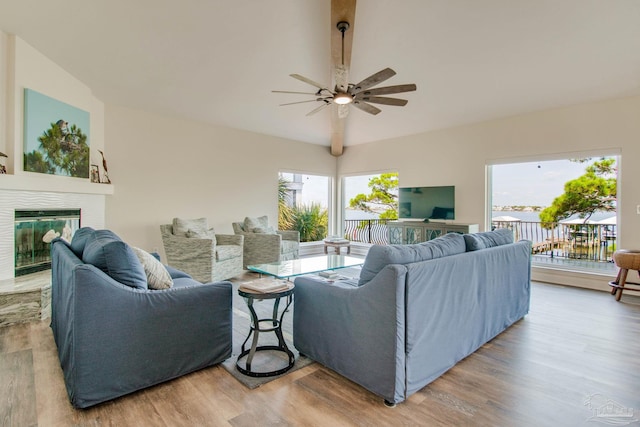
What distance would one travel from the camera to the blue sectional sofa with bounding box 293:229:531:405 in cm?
180

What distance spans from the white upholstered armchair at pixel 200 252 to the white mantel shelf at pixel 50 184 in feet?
3.22

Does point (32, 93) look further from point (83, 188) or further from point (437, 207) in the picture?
point (437, 207)

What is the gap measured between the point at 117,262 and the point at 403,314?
170 cm

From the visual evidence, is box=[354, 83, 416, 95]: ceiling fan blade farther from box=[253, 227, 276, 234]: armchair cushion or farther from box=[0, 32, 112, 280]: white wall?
box=[0, 32, 112, 280]: white wall

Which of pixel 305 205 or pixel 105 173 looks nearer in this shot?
pixel 105 173

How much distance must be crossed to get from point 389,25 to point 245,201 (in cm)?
385

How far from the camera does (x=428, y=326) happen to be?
6.38 ft

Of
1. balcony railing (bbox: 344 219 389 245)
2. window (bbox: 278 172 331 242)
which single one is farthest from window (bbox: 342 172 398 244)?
window (bbox: 278 172 331 242)

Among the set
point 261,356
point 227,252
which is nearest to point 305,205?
point 227,252

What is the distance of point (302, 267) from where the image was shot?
3.37 metres

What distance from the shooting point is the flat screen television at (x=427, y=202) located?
5.76 metres

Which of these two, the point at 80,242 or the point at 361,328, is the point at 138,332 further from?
the point at 361,328

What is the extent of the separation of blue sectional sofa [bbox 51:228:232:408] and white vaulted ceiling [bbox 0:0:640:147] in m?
2.47

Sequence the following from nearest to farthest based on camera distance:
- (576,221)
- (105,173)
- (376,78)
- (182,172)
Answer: (376,78) → (105,173) → (576,221) → (182,172)
